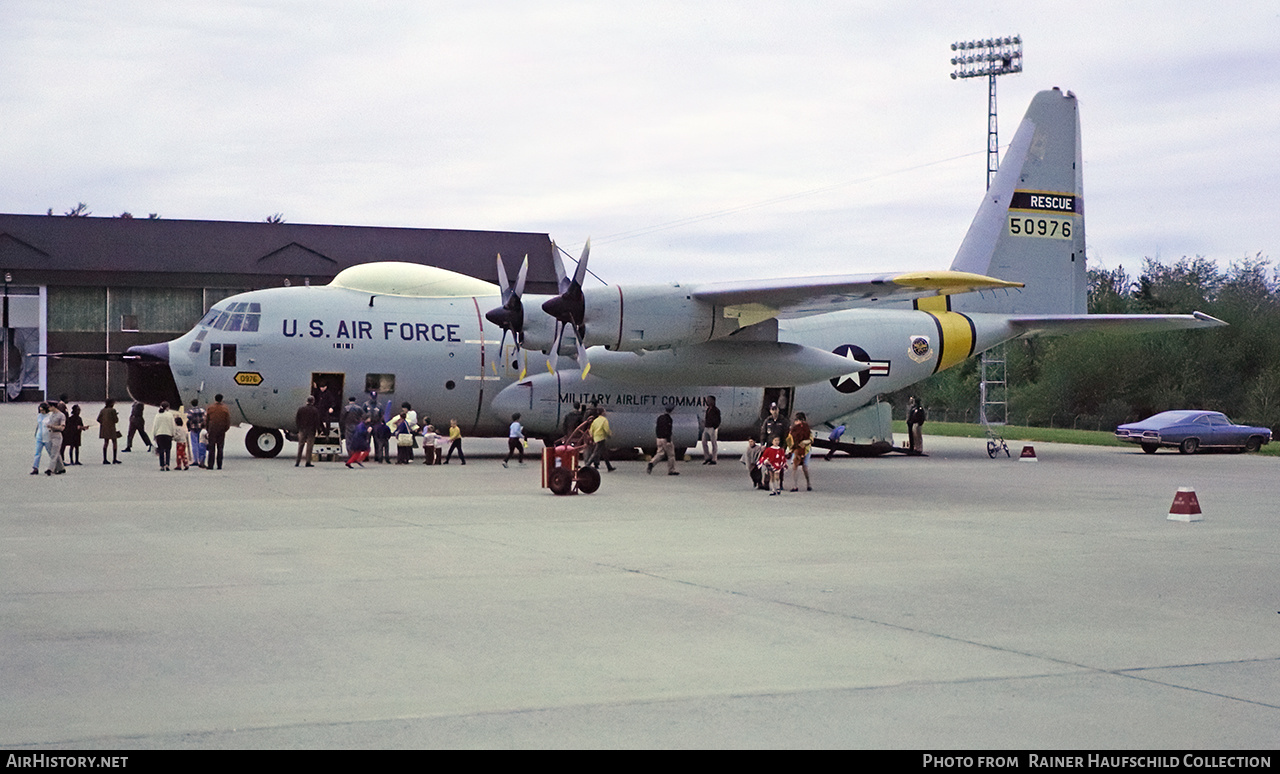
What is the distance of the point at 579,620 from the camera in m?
8.54

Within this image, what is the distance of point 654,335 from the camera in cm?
2084

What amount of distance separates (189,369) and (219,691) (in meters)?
19.8

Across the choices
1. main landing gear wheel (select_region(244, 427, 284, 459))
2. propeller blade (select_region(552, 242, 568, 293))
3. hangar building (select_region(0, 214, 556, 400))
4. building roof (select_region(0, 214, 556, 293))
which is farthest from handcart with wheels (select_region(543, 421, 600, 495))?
hangar building (select_region(0, 214, 556, 400))

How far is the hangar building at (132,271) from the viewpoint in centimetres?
6688

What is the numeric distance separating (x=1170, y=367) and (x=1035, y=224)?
20178 millimetres

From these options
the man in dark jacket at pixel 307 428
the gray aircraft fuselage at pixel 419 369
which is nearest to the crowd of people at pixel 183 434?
the gray aircraft fuselage at pixel 419 369

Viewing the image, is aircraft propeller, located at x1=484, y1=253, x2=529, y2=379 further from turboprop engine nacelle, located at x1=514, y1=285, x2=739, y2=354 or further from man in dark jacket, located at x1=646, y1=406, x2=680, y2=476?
man in dark jacket, located at x1=646, y1=406, x2=680, y2=476

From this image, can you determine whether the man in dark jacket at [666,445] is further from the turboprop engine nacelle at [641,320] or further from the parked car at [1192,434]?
the parked car at [1192,434]

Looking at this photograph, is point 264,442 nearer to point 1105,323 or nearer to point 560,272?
point 560,272

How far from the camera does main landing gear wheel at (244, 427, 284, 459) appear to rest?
2620 centimetres

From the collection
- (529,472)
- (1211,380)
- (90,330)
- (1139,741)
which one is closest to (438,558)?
(1139,741)

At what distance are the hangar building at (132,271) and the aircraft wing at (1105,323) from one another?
1784 inches

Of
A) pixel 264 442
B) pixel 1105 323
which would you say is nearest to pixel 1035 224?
pixel 1105 323

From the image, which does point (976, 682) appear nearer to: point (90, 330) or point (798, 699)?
point (798, 699)
